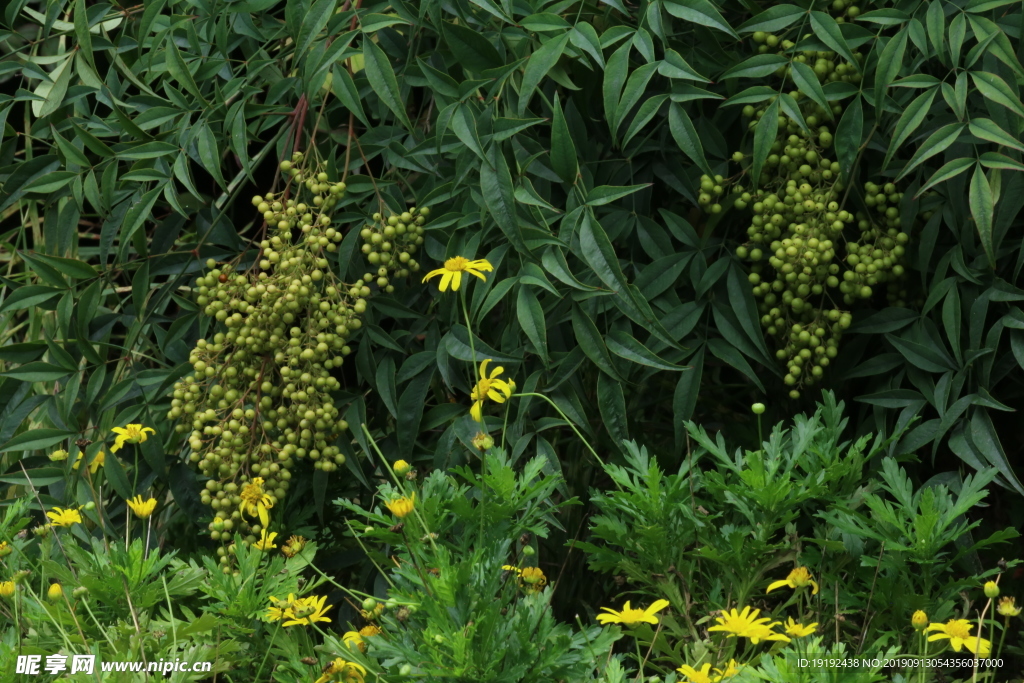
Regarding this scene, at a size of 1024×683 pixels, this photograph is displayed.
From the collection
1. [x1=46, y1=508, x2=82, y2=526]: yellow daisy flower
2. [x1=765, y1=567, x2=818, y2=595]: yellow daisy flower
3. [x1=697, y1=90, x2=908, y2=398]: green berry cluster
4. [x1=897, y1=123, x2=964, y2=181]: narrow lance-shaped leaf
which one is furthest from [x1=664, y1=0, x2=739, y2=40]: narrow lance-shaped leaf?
[x1=46, y1=508, x2=82, y2=526]: yellow daisy flower

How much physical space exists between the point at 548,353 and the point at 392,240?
0.76ft

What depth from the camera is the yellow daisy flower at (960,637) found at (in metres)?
0.75

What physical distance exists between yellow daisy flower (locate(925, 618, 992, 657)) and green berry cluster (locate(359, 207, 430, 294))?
0.66 meters

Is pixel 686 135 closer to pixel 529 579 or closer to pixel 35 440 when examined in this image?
pixel 529 579

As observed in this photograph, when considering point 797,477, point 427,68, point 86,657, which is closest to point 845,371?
point 797,477

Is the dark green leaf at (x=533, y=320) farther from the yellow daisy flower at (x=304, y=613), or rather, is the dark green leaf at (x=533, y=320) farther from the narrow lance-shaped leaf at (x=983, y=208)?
the narrow lance-shaped leaf at (x=983, y=208)

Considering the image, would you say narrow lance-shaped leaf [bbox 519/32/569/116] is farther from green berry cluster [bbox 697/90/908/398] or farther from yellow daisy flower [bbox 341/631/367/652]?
yellow daisy flower [bbox 341/631/367/652]

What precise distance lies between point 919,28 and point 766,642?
633 millimetres

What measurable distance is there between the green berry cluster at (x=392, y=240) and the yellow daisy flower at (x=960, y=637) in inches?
26.2

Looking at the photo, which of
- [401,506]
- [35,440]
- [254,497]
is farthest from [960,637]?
[35,440]

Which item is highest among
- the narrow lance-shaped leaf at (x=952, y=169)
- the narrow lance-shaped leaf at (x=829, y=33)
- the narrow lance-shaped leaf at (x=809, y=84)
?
the narrow lance-shaped leaf at (x=829, y=33)

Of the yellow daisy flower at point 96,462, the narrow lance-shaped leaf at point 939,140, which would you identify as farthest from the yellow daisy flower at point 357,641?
the narrow lance-shaped leaf at point 939,140

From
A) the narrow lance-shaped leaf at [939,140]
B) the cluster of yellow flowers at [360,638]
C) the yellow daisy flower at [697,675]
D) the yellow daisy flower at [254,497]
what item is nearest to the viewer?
the yellow daisy flower at [697,675]

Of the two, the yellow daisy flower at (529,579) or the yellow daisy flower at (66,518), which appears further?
the yellow daisy flower at (66,518)
